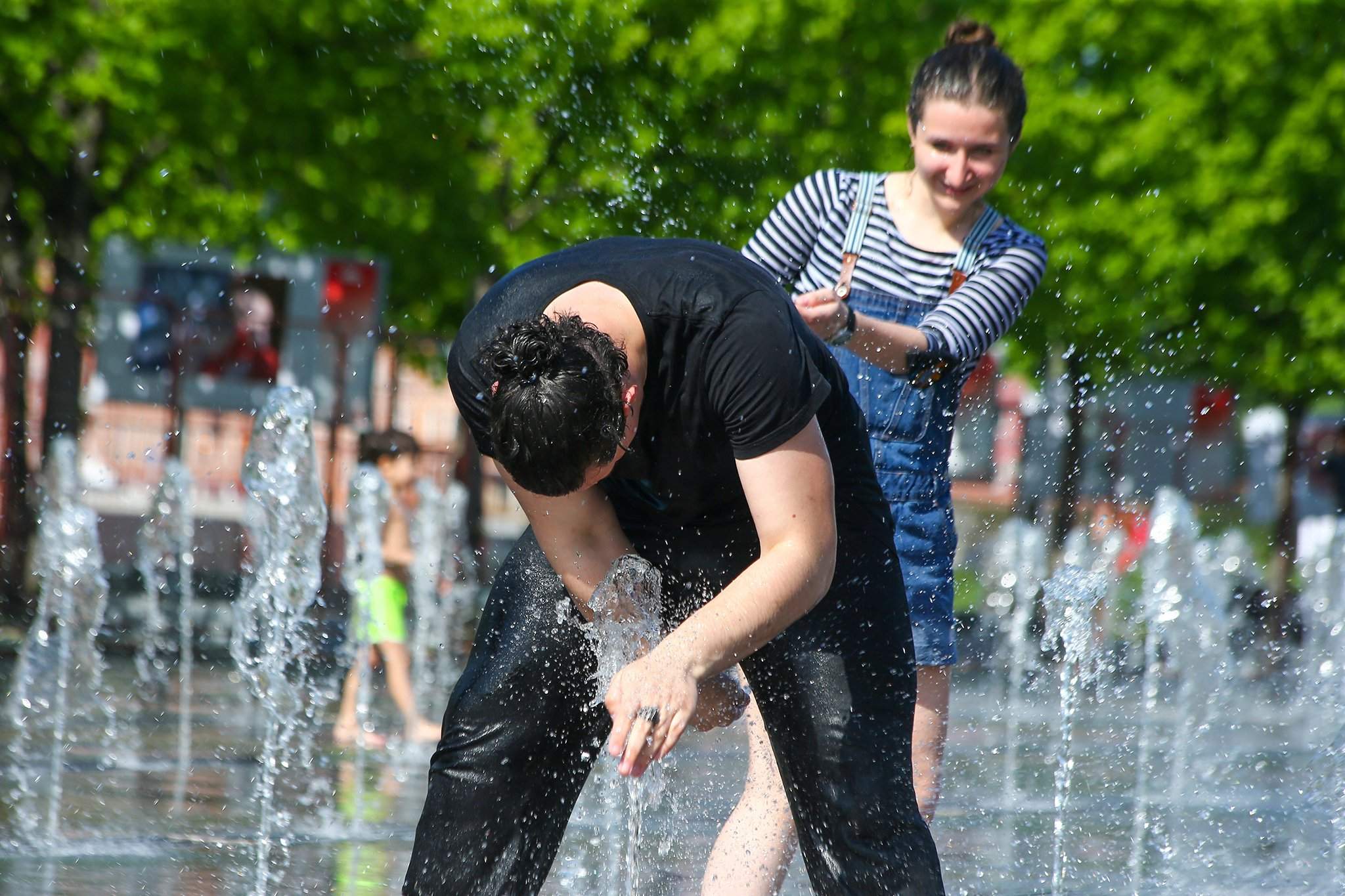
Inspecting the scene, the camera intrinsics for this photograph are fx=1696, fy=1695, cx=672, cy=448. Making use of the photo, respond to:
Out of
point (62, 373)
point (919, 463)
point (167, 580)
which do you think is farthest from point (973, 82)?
point (62, 373)

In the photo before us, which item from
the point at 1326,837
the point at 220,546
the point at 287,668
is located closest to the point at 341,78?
the point at 220,546

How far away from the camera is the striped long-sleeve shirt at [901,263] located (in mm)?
3199

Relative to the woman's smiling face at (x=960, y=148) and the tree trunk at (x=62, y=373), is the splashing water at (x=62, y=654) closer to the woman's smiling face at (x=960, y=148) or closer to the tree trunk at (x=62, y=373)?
the tree trunk at (x=62, y=373)

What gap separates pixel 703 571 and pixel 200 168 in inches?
438

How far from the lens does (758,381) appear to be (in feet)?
8.10

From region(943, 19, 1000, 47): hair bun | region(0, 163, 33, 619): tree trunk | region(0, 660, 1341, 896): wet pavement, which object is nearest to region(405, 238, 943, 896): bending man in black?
region(943, 19, 1000, 47): hair bun

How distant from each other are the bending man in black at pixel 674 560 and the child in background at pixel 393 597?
4.30m

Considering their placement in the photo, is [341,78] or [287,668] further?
[341,78]

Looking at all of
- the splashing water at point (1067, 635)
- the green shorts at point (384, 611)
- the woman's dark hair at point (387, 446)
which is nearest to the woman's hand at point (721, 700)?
the splashing water at point (1067, 635)

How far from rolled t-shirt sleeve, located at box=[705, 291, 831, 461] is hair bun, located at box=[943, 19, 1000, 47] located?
1.15 metres

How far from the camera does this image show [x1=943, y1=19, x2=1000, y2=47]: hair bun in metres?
3.45

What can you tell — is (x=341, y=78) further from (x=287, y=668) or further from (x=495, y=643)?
(x=495, y=643)

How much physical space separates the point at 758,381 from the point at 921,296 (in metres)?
0.97

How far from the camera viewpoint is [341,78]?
12.7 metres
